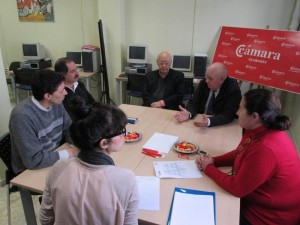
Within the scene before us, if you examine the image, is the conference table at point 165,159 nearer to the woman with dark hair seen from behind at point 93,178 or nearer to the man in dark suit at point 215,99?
the man in dark suit at point 215,99

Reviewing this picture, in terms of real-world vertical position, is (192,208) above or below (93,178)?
below

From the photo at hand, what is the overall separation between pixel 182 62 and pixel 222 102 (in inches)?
74.2

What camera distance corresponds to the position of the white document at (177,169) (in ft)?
4.72

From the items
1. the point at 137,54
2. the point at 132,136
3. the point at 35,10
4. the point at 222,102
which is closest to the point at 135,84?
the point at 137,54

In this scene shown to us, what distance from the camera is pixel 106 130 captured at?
2.98 feet

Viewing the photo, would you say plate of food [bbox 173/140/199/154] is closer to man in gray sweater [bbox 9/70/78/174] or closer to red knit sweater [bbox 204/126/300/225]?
red knit sweater [bbox 204/126/300/225]

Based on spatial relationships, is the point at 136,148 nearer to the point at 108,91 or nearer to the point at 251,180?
the point at 251,180

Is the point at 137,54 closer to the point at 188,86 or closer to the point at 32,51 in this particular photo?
the point at 188,86

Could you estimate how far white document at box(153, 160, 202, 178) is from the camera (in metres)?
1.44

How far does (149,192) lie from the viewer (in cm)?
129

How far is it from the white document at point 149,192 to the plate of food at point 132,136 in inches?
17.6

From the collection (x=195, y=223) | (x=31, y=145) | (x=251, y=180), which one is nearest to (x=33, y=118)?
(x=31, y=145)

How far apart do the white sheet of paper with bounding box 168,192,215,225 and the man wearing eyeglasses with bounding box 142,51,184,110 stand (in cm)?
186

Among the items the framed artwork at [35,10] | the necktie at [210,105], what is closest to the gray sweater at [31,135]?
the necktie at [210,105]
